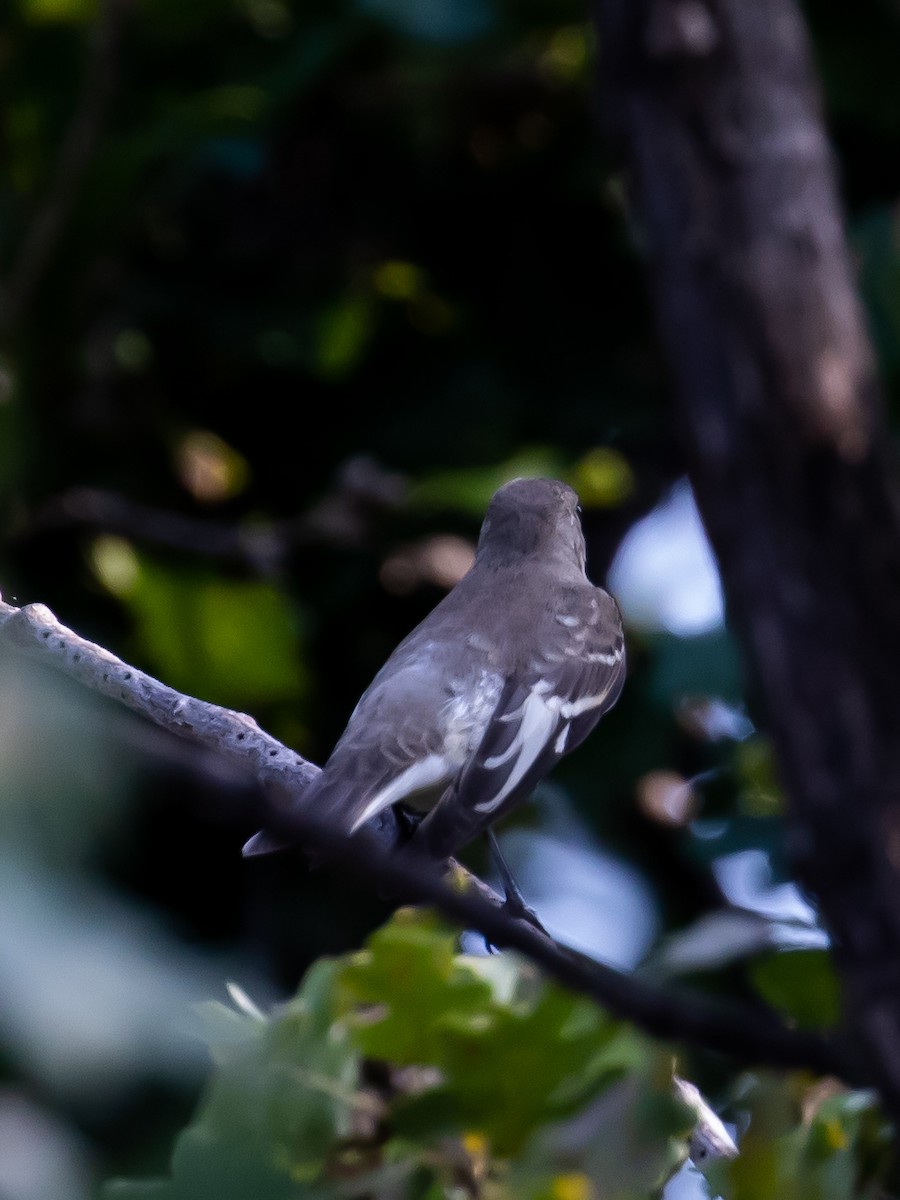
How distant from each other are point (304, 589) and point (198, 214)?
1291 millimetres

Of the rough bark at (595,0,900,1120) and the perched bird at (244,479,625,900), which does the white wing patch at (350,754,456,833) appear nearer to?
the perched bird at (244,479,625,900)

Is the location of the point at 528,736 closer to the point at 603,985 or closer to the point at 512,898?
the point at 512,898

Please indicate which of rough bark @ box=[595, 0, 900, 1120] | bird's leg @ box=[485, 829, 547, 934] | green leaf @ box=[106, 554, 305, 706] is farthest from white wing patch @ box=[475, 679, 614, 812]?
green leaf @ box=[106, 554, 305, 706]

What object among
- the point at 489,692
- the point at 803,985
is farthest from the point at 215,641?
the point at 803,985

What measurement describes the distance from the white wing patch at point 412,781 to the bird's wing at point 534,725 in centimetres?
8

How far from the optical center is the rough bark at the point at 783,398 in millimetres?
2098

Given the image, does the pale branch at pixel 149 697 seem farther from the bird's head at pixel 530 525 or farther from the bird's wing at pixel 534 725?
the bird's head at pixel 530 525

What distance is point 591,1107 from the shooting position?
4.44ft

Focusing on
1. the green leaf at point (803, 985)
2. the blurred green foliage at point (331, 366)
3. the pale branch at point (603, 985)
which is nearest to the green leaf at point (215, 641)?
the blurred green foliage at point (331, 366)

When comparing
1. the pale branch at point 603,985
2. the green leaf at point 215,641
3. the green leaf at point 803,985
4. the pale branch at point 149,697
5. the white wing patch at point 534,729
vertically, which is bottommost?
the green leaf at point 215,641

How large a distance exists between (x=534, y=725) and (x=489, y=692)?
0.12m

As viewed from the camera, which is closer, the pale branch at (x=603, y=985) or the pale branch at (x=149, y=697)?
the pale branch at (x=603, y=985)

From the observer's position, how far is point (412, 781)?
2.67 meters

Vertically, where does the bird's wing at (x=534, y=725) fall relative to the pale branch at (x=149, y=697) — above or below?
below
